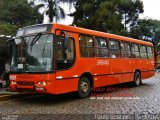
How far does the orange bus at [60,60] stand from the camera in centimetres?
1121

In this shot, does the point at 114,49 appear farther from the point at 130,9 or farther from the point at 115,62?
the point at 130,9

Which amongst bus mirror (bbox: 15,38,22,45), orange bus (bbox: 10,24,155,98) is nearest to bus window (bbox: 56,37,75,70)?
orange bus (bbox: 10,24,155,98)

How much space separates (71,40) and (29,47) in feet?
5.55

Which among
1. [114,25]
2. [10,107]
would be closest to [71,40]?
[10,107]

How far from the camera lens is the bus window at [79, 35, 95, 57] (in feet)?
42.9

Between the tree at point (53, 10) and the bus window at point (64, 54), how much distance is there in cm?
1855

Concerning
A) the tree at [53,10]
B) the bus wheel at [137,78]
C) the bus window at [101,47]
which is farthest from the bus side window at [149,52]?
the tree at [53,10]

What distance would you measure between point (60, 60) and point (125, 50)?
664cm

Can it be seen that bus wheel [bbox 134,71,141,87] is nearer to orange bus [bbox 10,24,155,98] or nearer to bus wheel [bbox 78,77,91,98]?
orange bus [bbox 10,24,155,98]

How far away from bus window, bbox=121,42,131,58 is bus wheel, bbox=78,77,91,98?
417cm

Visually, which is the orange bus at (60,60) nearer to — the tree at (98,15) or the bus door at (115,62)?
the bus door at (115,62)

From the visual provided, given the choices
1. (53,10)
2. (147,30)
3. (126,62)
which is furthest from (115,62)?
(147,30)

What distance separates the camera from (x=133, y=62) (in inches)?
713

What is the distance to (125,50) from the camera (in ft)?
56.8
